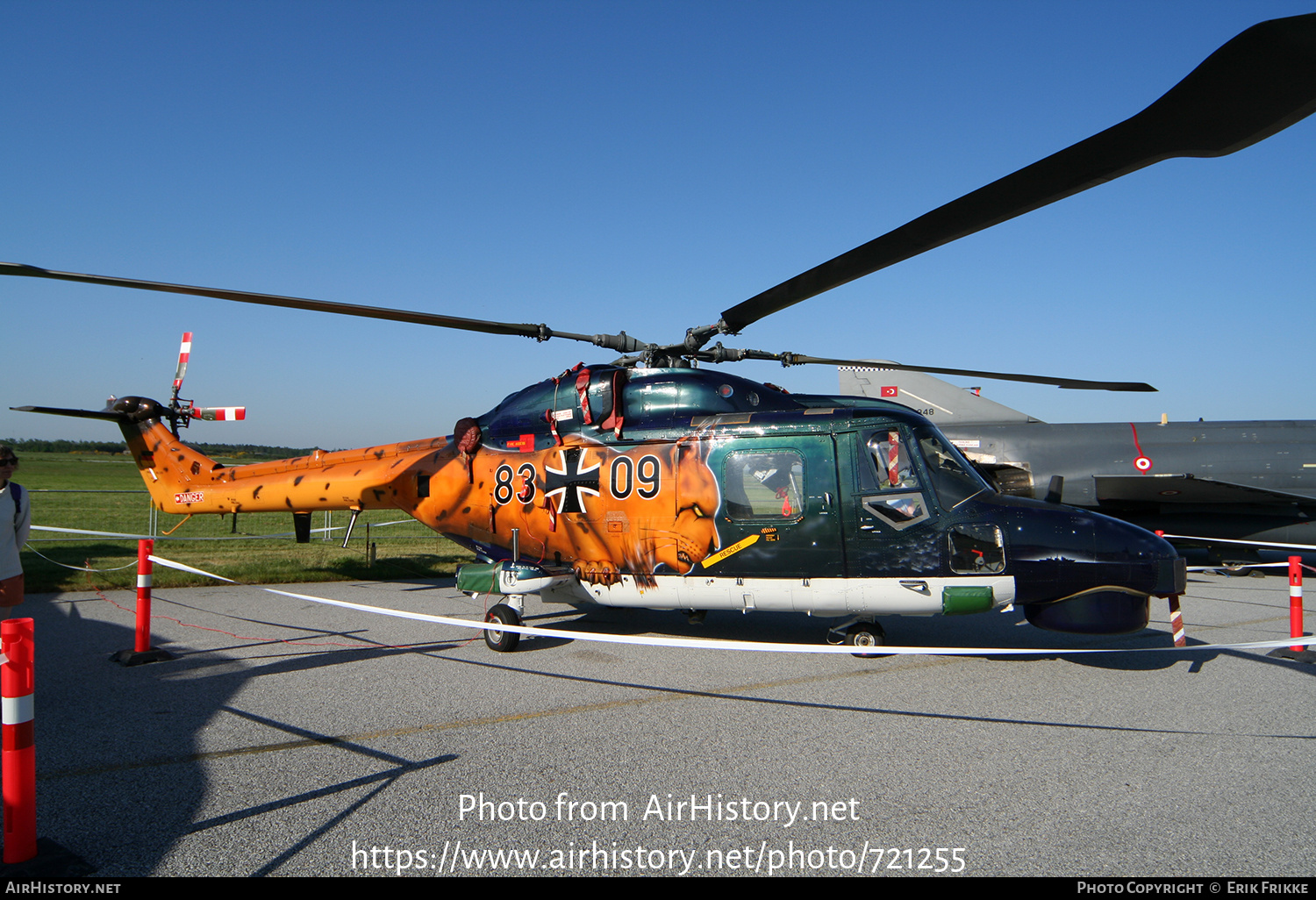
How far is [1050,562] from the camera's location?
20.5ft

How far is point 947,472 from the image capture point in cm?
673

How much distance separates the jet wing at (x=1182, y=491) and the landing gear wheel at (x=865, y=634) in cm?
940

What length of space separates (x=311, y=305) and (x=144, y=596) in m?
2.92

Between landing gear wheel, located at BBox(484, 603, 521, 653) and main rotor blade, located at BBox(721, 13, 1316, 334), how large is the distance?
505 cm

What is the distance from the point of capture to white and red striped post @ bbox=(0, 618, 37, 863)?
2930mm

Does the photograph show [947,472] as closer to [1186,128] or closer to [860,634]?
[860,634]

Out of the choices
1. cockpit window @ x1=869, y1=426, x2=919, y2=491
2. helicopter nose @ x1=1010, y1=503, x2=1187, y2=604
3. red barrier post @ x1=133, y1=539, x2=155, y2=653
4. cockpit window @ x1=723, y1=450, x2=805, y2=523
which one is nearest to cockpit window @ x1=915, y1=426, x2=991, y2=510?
cockpit window @ x1=869, y1=426, x2=919, y2=491

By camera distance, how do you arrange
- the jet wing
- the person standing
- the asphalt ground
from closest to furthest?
1. the asphalt ground
2. the person standing
3. the jet wing

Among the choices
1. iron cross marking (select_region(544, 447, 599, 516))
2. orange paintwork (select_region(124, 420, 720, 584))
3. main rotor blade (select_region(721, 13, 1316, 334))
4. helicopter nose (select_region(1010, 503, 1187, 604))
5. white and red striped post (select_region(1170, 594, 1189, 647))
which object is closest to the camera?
main rotor blade (select_region(721, 13, 1316, 334))

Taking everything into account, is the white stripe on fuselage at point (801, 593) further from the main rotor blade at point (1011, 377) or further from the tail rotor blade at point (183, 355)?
the tail rotor blade at point (183, 355)

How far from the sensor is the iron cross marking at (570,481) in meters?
7.51

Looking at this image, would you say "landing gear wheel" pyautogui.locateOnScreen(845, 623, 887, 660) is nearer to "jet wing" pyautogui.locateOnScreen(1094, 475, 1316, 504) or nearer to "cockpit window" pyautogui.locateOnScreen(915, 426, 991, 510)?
"cockpit window" pyautogui.locateOnScreen(915, 426, 991, 510)

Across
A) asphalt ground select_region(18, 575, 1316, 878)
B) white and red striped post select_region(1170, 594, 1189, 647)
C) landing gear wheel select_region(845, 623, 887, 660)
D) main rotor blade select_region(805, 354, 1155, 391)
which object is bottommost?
asphalt ground select_region(18, 575, 1316, 878)

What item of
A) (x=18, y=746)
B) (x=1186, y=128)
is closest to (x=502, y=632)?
(x=18, y=746)
